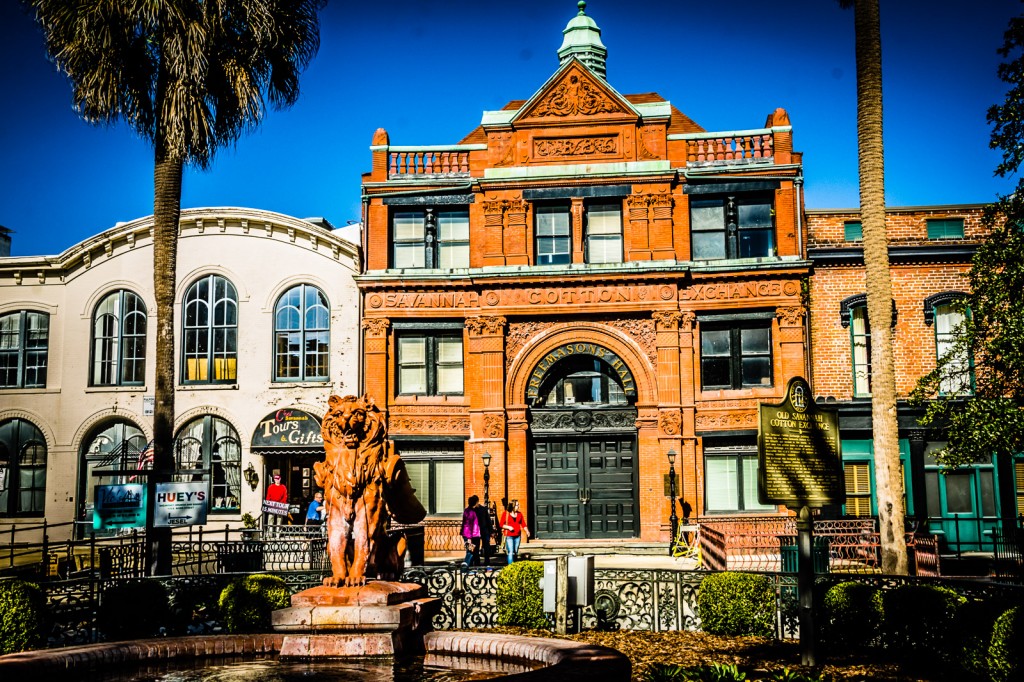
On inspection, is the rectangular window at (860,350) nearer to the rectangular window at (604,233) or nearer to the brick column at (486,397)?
the rectangular window at (604,233)

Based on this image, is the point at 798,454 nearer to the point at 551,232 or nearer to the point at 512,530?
the point at 512,530

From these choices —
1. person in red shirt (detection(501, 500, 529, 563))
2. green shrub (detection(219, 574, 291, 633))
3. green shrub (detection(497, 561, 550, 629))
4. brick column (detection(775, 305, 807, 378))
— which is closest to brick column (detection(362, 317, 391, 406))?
person in red shirt (detection(501, 500, 529, 563))

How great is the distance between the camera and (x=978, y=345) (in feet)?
80.0

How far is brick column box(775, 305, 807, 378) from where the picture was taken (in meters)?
30.2

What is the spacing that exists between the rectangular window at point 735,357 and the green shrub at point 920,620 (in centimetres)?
1788

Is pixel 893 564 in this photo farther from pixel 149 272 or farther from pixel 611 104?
pixel 149 272

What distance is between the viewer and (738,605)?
14211mm

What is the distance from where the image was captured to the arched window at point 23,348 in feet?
115

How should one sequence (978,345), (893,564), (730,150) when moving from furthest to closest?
(730,150) < (978,345) < (893,564)

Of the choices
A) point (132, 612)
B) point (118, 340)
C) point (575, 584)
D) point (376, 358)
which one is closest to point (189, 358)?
point (118, 340)

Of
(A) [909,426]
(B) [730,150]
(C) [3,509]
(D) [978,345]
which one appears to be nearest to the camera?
(D) [978,345]

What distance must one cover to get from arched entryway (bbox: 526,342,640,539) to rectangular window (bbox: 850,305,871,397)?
22.2ft

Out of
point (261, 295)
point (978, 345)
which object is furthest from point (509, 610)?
point (261, 295)

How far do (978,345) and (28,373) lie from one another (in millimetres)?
30213
